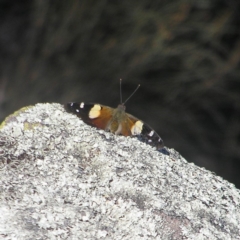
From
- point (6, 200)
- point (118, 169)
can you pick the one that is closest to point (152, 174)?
point (118, 169)

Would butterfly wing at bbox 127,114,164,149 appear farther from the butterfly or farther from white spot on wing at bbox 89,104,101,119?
white spot on wing at bbox 89,104,101,119

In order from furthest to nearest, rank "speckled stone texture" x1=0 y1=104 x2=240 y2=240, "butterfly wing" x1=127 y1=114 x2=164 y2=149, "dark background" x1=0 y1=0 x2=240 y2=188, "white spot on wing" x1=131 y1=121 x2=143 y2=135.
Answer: "dark background" x1=0 y1=0 x2=240 y2=188 < "white spot on wing" x1=131 y1=121 x2=143 y2=135 < "butterfly wing" x1=127 y1=114 x2=164 y2=149 < "speckled stone texture" x1=0 y1=104 x2=240 y2=240

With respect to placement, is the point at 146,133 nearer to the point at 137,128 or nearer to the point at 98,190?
the point at 137,128

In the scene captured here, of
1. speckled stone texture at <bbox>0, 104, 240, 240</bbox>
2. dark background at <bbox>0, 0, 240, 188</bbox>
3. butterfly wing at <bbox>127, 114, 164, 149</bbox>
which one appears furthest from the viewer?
dark background at <bbox>0, 0, 240, 188</bbox>

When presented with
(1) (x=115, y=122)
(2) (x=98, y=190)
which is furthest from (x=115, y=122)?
(2) (x=98, y=190)

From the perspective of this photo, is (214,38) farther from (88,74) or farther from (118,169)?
(118,169)

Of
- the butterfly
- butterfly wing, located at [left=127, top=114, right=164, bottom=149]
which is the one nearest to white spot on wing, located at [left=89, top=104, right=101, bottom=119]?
the butterfly

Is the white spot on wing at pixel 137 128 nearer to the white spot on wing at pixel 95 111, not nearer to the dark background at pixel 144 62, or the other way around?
the white spot on wing at pixel 95 111
